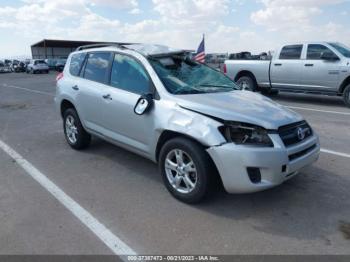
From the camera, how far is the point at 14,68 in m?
47.7

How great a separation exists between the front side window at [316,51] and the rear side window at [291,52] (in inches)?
12.2

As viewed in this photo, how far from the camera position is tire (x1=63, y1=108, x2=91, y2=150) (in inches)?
223

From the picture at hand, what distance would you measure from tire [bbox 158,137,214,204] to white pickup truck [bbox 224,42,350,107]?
6603 mm

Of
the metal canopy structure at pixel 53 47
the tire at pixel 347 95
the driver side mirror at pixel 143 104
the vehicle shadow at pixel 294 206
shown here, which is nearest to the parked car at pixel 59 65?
the metal canopy structure at pixel 53 47

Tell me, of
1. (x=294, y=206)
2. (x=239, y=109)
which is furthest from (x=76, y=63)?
(x=294, y=206)

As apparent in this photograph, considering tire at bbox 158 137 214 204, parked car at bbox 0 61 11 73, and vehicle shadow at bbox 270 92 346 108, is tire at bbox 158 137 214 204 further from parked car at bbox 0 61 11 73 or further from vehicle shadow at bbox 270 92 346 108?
parked car at bbox 0 61 11 73

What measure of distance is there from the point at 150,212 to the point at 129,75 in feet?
6.16

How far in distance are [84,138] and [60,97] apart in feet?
2.98

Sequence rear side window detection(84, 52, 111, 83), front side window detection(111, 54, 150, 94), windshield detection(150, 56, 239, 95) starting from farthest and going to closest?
rear side window detection(84, 52, 111, 83) → front side window detection(111, 54, 150, 94) → windshield detection(150, 56, 239, 95)

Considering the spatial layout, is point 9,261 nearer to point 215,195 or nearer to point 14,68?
point 215,195

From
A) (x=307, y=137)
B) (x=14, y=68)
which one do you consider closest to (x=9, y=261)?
(x=307, y=137)

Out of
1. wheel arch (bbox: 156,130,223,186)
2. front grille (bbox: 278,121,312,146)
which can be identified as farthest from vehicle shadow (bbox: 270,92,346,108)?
wheel arch (bbox: 156,130,223,186)

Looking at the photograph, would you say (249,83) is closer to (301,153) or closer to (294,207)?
(301,153)

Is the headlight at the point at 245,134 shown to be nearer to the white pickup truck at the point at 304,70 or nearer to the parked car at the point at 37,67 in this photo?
the white pickup truck at the point at 304,70
